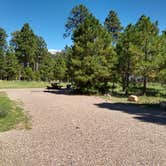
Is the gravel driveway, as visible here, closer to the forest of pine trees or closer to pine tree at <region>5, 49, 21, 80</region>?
the forest of pine trees

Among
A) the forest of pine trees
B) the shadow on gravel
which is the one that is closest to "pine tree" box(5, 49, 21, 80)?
the forest of pine trees

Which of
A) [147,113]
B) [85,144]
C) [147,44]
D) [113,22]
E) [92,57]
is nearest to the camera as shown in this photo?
[85,144]

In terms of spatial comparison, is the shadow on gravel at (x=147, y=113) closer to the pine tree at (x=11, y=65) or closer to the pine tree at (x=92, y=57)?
the pine tree at (x=92, y=57)

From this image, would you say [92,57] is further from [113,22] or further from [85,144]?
[113,22]

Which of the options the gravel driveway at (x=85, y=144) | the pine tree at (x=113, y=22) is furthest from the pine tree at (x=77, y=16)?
the gravel driveway at (x=85, y=144)

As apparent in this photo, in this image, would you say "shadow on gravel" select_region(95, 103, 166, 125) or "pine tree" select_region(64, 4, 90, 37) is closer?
"shadow on gravel" select_region(95, 103, 166, 125)

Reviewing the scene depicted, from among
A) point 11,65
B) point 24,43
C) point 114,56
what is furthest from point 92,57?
point 24,43

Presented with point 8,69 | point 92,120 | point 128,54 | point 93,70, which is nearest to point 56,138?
point 92,120

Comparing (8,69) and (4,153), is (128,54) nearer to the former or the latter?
(4,153)

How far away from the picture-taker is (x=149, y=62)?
20.8m

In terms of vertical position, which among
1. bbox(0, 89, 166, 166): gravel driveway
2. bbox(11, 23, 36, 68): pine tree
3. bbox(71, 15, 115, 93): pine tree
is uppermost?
bbox(11, 23, 36, 68): pine tree

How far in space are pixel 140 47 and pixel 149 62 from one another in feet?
6.03

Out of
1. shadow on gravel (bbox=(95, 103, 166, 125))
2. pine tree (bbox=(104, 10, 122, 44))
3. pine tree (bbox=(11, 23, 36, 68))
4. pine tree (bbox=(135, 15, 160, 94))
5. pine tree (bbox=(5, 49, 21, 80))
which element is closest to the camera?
shadow on gravel (bbox=(95, 103, 166, 125))

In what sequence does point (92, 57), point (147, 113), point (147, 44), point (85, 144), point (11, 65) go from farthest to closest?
point (11, 65) < point (92, 57) < point (147, 44) < point (147, 113) < point (85, 144)
